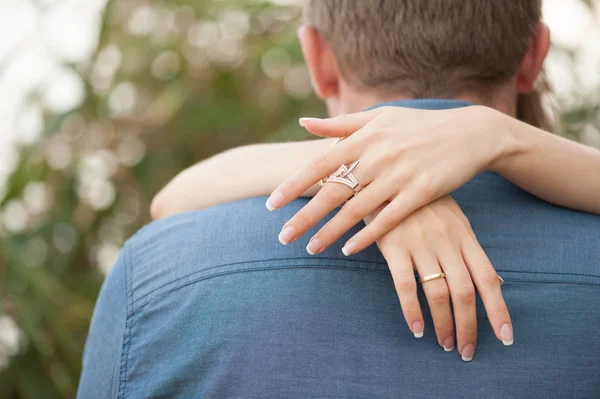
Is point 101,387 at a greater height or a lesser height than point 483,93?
lesser

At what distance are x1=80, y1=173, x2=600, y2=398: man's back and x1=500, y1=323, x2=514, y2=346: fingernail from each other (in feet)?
0.14

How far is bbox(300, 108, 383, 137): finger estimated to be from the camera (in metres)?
0.90

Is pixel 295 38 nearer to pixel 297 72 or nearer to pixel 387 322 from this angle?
pixel 297 72

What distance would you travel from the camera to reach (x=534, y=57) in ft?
3.84

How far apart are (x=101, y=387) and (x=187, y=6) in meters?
1.45

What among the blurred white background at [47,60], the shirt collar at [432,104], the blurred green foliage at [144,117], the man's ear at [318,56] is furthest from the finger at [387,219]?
the blurred white background at [47,60]

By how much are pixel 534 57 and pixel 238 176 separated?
1.93 feet

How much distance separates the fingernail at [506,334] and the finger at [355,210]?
23cm

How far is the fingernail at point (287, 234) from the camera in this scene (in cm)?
86

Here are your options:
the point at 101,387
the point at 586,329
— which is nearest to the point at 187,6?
the point at 101,387

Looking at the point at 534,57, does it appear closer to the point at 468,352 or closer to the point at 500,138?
the point at 500,138

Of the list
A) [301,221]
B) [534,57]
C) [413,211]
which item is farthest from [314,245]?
[534,57]

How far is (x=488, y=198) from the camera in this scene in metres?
1.00

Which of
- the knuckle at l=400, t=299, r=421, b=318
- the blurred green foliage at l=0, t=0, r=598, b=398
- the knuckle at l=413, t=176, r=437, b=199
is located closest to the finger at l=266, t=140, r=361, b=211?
the knuckle at l=413, t=176, r=437, b=199
